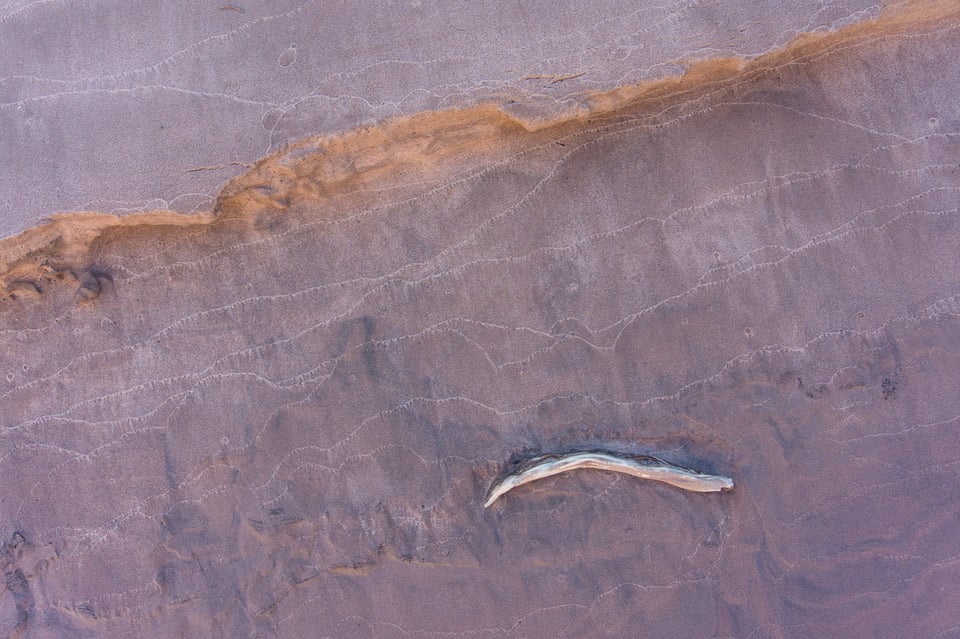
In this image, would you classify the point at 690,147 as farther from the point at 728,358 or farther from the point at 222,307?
the point at 222,307

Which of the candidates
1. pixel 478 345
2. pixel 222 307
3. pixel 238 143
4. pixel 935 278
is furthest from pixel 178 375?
pixel 935 278

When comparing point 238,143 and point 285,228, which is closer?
point 238,143

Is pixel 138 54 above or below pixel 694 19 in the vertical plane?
above

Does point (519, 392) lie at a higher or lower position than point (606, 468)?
higher
